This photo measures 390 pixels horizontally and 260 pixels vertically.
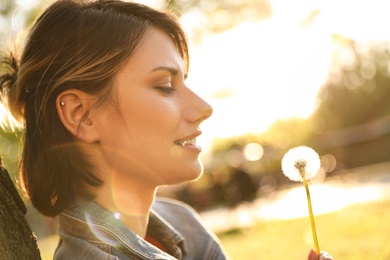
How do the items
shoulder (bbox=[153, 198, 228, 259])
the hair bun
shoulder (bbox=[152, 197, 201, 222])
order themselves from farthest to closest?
shoulder (bbox=[152, 197, 201, 222]) → shoulder (bbox=[153, 198, 228, 259]) → the hair bun

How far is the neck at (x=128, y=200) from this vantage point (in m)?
2.62

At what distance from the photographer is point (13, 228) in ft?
8.17

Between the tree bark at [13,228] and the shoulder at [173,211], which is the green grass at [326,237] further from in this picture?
the tree bark at [13,228]

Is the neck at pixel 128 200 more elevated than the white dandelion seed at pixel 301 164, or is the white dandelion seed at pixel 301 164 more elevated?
the white dandelion seed at pixel 301 164

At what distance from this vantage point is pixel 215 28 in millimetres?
7066

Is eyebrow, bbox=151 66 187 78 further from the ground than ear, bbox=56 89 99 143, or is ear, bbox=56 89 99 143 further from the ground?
eyebrow, bbox=151 66 187 78

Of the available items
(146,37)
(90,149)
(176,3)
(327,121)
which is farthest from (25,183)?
(327,121)

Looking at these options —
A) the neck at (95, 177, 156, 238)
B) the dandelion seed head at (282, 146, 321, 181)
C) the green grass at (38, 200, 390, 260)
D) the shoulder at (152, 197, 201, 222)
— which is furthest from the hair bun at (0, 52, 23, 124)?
the green grass at (38, 200, 390, 260)

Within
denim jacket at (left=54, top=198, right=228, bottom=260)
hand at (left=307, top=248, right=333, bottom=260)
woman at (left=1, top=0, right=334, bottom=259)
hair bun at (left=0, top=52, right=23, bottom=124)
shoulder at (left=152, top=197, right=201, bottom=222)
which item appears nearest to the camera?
hand at (left=307, top=248, right=333, bottom=260)

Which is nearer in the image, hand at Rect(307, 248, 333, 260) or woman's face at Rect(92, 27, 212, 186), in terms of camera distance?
hand at Rect(307, 248, 333, 260)

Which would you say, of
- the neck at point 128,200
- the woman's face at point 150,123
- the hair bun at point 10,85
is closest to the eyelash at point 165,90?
the woman's face at point 150,123

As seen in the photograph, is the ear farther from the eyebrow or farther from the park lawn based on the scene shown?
the park lawn

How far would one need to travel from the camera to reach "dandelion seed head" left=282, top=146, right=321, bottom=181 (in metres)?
2.24

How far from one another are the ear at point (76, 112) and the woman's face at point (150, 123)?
51mm
